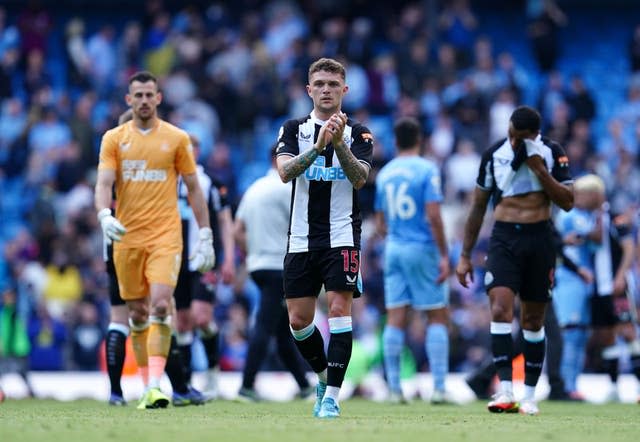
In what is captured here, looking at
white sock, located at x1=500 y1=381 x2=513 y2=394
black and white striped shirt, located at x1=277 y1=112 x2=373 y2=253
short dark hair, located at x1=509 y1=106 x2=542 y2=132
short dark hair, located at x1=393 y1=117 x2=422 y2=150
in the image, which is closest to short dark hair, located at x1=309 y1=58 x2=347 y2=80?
black and white striped shirt, located at x1=277 y1=112 x2=373 y2=253

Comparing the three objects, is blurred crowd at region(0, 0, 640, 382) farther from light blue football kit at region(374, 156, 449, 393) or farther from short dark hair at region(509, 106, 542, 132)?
short dark hair at region(509, 106, 542, 132)

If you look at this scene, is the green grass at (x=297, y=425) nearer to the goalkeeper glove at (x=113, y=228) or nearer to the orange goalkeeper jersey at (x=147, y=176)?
the goalkeeper glove at (x=113, y=228)

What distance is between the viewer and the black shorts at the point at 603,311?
1461cm

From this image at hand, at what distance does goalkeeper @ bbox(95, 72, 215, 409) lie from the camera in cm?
1062

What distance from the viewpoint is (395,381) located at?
44.0 ft

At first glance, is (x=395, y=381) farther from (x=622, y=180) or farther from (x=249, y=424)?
(x=622, y=180)

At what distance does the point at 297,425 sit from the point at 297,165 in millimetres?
1840

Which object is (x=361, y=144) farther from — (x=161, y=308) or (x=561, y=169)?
(x=161, y=308)

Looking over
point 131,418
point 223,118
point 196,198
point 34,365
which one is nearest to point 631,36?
point 223,118

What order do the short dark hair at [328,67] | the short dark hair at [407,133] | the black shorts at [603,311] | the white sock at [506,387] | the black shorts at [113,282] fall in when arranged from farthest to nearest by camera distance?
the black shorts at [603,311]
the short dark hair at [407,133]
the black shorts at [113,282]
the white sock at [506,387]
the short dark hair at [328,67]

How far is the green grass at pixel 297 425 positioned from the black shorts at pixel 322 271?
3.11 ft

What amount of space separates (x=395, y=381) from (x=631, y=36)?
1613 cm

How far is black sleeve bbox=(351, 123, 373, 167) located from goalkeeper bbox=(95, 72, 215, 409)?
198 cm

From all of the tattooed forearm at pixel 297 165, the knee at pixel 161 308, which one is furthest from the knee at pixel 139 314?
the tattooed forearm at pixel 297 165
